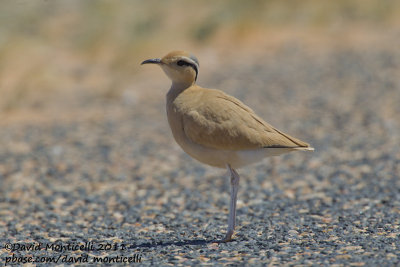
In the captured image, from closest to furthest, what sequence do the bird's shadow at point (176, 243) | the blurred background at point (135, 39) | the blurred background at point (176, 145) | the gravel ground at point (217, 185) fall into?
the gravel ground at point (217, 185)
the bird's shadow at point (176, 243)
the blurred background at point (176, 145)
the blurred background at point (135, 39)

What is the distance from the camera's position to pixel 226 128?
469 centimetres

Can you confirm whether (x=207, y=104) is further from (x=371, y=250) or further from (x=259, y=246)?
(x=371, y=250)

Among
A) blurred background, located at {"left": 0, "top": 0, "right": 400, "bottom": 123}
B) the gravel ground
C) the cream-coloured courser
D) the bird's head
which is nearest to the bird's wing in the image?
the cream-coloured courser

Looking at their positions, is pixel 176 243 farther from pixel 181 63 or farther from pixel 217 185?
pixel 217 185

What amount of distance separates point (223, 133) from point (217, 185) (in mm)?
3072

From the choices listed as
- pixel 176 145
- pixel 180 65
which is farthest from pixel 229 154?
pixel 176 145

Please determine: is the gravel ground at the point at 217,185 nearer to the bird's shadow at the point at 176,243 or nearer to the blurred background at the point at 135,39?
the bird's shadow at the point at 176,243

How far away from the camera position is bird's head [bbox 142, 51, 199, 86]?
4980 mm

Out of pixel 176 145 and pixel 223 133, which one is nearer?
pixel 223 133

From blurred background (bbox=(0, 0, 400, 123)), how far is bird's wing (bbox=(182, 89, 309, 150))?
752 centimetres

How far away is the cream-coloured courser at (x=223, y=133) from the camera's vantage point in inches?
185

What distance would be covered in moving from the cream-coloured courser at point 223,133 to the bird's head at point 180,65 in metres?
0.02

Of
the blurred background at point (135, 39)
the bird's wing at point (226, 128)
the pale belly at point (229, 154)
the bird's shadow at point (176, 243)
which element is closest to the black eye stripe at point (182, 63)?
the bird's wing at point (226, 128)

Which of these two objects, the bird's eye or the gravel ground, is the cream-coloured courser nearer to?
the bird's eye
